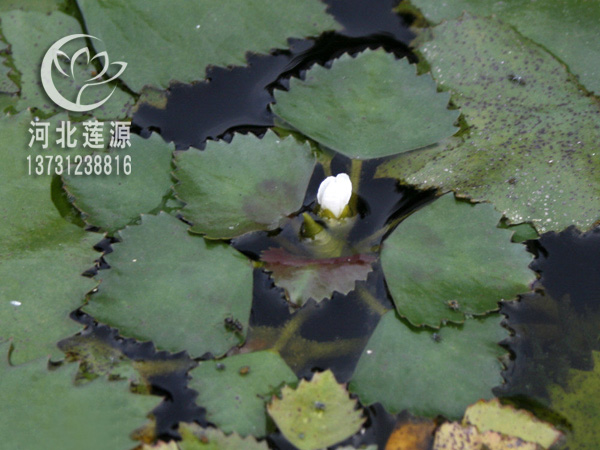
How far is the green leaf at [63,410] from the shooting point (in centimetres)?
138

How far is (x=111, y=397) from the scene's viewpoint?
1.45 metres

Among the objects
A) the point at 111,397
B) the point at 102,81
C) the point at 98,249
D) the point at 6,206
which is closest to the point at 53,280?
the point at 98,249

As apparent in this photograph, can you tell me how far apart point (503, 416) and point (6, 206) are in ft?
4.84

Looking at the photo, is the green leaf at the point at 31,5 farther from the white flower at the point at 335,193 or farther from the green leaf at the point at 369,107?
the white flower at the point at 335,193

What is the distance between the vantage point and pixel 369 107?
70.8 inches

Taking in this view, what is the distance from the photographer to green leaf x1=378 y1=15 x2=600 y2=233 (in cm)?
172

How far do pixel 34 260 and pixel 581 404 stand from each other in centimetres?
151

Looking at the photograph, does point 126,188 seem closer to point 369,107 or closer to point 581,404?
point 369,107

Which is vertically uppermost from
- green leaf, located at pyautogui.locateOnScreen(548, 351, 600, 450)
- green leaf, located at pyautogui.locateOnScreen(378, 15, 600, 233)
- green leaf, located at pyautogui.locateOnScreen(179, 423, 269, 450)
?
green leaf, located at pyautogui.locateOnScreen(378, 15, 600, 233)

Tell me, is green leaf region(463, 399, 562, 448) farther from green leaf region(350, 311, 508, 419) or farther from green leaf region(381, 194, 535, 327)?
green leaf region(381, 194, 535, 327)

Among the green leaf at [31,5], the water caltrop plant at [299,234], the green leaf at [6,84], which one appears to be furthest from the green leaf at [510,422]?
the green leaf at [31,5]

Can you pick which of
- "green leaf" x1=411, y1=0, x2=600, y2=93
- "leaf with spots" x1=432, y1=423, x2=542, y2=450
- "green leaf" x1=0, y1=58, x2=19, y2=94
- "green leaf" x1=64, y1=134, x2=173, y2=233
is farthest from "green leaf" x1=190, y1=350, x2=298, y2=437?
"green leaf" x1=411, y1=0, x2=600, y2=93

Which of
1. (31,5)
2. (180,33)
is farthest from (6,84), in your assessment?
(180,33)

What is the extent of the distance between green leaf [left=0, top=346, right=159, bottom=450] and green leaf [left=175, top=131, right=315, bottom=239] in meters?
0.48
